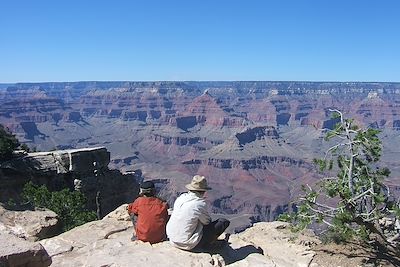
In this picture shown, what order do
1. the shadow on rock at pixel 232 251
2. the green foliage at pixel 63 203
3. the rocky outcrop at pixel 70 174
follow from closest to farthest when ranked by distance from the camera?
the shadow on rock at pixel 232 251 < the green foliage at pixel 63 203 < the rocky outcrop at pixel 70 174

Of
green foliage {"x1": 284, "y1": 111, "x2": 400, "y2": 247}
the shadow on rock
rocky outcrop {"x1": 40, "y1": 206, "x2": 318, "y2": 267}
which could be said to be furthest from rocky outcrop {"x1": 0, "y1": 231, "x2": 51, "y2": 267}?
green foliage {"x1": 284, "y1": 111, "x2": 400, "y2": 247}

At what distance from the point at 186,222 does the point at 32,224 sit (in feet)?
20.1

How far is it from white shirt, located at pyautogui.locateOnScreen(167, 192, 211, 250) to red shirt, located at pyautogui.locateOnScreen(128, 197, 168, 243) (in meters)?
0.42

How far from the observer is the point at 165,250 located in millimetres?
7004

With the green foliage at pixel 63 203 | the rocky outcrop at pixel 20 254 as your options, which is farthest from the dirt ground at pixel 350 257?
the green foliage at pixel 63 203

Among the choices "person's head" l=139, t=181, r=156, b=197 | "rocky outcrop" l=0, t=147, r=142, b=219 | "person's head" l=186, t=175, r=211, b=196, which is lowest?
"rocky outcrop" l=0, t=147, r=142, b=219

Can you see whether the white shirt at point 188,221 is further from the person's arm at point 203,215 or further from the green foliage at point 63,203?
the green foliage at point 63,203

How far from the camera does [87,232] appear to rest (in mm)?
9250

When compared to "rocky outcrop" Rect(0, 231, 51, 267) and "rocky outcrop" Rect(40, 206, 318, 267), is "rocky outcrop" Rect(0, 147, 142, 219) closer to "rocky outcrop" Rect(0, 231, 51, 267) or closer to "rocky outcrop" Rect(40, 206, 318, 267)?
"rocky outcrop" Rect(40, 206, 318, 267)

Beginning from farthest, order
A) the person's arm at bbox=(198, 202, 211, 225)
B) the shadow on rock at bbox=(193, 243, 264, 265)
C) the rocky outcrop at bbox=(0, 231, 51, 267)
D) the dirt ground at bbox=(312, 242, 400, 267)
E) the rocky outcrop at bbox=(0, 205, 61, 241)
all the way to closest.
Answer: the rocky outcrop at bbox=(0, 205, 61, 241) < the dirt ground at bbox=(312, 242, 400, 267) < the shadow on rock at bbox=(193, 243, 264, 265) < the person's arm at bbox=(198, 202, 211, 225) < the rocky outcrop at bbox=(0, 231, 51, 267)

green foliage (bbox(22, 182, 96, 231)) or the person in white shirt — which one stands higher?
the person in white shirt

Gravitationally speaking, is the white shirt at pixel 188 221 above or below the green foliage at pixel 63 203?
above

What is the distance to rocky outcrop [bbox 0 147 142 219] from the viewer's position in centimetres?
2077

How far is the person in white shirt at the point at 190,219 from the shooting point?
687cm
